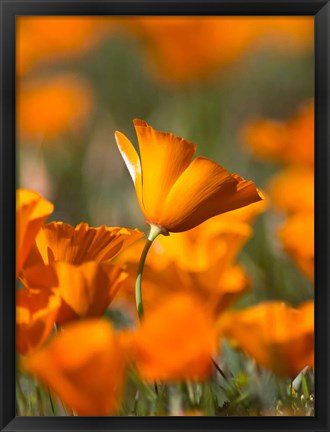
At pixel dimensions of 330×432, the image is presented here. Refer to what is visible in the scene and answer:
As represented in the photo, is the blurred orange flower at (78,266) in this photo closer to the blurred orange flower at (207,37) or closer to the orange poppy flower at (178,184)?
the orange poppy flower at (178,184)

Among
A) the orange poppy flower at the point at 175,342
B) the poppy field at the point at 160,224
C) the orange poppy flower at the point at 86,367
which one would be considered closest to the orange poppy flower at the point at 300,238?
the poppy field at the point at 160,224

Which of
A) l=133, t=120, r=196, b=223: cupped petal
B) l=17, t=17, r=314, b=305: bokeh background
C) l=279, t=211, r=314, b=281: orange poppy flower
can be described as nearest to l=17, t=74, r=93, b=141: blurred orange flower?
l=17, t=17, r=314, b=305: bokeh background

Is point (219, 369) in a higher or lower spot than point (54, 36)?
lower

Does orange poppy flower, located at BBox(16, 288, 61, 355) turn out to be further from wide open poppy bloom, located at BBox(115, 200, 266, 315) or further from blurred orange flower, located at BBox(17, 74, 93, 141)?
blurred orange flower, located at BBox(17, 74, 93, 141)

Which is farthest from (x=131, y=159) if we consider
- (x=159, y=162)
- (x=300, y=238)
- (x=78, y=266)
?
(x=300, y=238)

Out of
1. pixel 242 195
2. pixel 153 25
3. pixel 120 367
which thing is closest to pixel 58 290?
pixel 120 367

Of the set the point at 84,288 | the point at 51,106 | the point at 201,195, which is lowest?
the point at 84,288

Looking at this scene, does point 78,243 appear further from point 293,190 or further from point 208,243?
point 293,190
